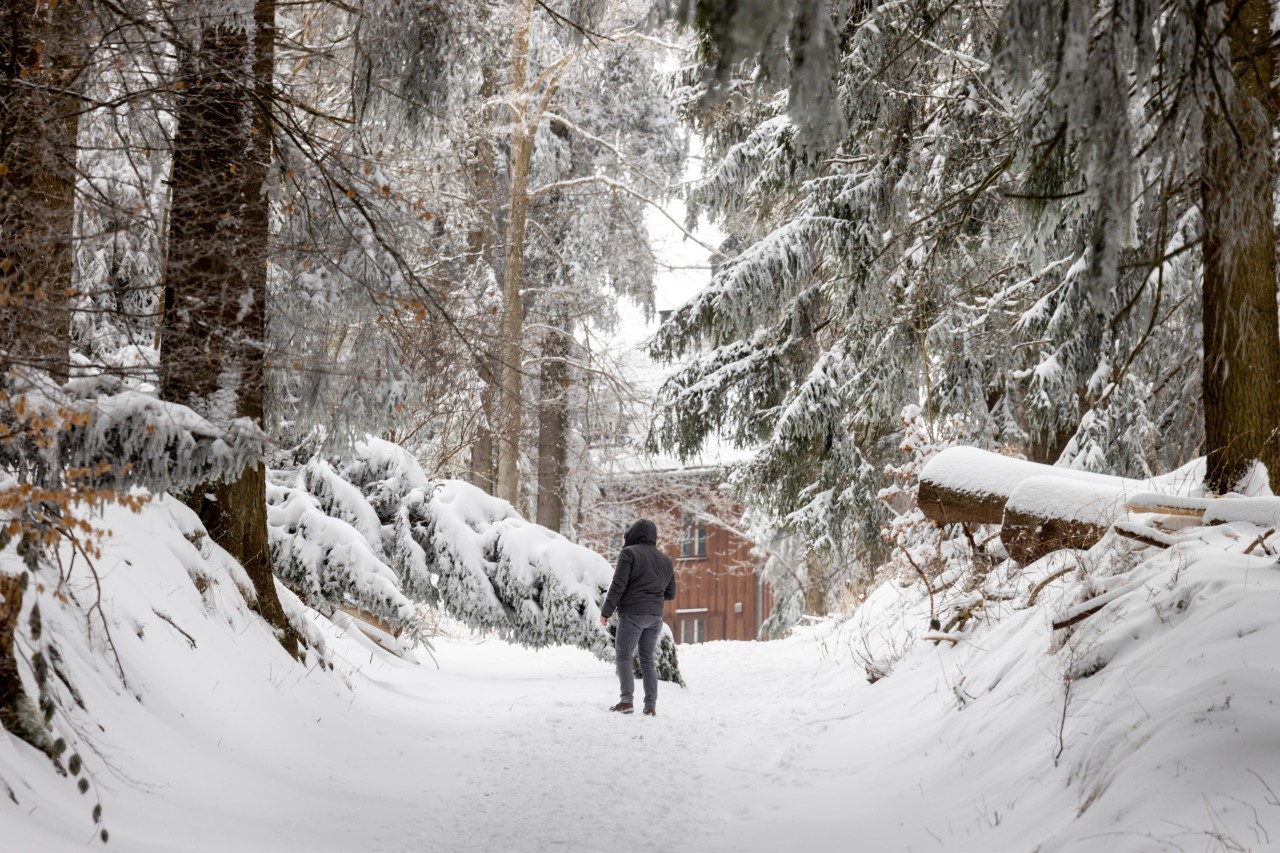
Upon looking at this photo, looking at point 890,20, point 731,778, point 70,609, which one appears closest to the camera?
point 70,609

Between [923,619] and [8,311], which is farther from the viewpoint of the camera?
[923,619]

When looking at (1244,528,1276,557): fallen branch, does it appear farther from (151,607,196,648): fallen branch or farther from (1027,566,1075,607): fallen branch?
(151,607,196,648): fallen branch

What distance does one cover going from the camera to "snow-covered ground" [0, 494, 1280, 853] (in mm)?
3783

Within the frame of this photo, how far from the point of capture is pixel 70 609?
191 inches

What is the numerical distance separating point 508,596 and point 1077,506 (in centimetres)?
518

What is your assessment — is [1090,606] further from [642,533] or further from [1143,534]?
[642,533]

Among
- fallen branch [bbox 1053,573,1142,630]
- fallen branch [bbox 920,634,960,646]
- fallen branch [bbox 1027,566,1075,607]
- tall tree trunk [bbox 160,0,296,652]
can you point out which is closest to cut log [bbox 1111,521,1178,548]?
fallen branch [bbox 1053,573,1142,630]

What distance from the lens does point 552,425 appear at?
2105 cm

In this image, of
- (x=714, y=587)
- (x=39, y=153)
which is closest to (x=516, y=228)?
(x=39, y=153)

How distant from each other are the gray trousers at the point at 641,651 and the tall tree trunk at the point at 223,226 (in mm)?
2923

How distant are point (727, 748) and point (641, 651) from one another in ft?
6.46

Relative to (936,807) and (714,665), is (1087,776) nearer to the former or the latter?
(936,807)

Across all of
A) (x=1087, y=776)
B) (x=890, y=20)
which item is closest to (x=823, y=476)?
(x=890, y=20)

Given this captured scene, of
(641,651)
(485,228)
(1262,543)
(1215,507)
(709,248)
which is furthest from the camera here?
(709,248)
